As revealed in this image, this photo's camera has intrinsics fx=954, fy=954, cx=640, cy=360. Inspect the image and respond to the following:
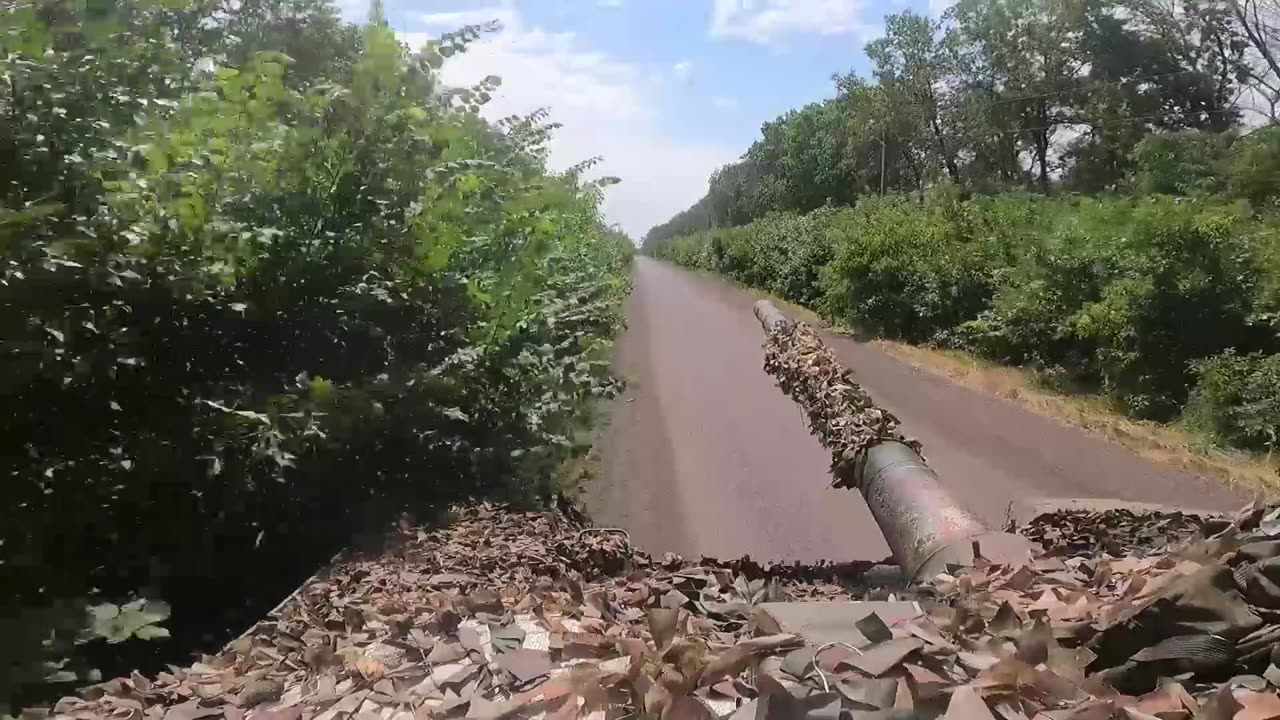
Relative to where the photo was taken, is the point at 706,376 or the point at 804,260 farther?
the point at 804,260

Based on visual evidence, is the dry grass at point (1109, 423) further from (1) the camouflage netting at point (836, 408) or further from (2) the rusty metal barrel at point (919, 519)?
(2) the rusty metal barrel at point (919, 519)

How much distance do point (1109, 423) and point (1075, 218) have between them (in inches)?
214

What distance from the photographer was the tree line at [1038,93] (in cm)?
2566

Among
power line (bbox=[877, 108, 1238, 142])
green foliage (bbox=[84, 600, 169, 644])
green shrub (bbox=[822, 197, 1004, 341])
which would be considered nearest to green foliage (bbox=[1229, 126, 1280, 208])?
green shrub (bbox=[822, 197, 1004, 341])

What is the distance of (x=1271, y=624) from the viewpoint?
2.22 metres

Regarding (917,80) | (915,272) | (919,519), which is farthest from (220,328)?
(917,80)

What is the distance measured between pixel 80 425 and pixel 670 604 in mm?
2739

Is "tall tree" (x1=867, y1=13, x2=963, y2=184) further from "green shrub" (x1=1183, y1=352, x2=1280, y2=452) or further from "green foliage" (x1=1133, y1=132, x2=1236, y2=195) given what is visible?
"green shrub" (x1=1183, y1=352, x2=1280, y2=452)

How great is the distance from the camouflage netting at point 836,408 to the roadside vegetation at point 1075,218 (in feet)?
18.3

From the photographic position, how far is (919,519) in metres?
4.39

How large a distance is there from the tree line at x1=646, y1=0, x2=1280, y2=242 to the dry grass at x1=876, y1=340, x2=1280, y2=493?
14.8ft

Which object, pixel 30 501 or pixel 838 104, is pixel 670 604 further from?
pixel 838 104

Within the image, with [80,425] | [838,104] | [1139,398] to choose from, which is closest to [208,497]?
[80,425]

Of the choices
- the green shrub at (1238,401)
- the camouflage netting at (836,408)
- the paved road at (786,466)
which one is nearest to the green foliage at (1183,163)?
the green shrub at (1238,401)
